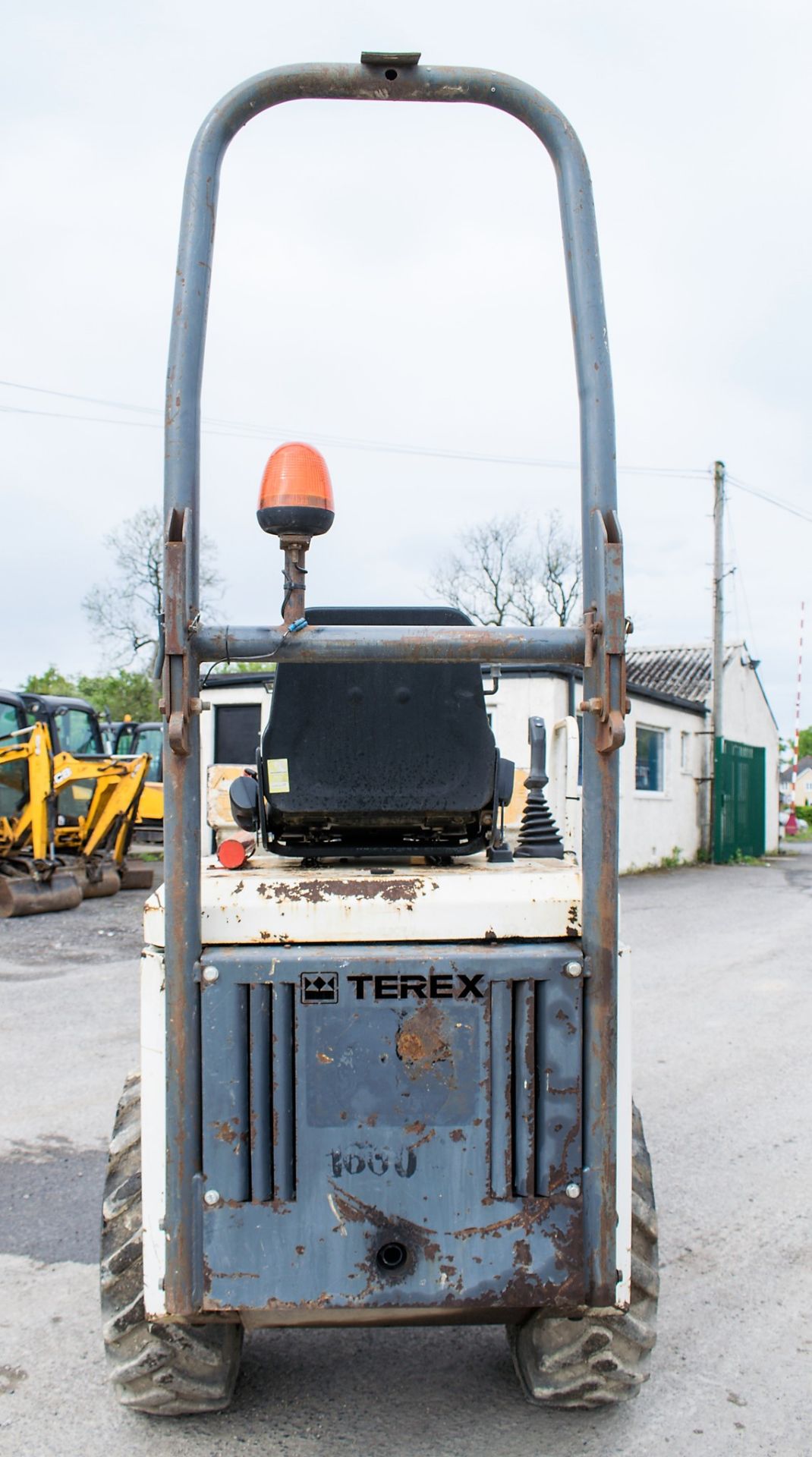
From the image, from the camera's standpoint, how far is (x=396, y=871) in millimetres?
2947

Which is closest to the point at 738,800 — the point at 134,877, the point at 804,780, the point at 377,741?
the point at 134,877

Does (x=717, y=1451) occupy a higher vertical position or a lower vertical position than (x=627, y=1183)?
lower

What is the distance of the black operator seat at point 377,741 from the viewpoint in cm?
312

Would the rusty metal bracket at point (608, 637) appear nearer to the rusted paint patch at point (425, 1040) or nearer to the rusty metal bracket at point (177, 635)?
the rusted paint patch at point (425, 1040)

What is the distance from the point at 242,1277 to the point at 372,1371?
3.38ft

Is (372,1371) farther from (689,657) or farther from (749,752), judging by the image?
(689,657)

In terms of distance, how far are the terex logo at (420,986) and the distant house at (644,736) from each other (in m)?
1.10

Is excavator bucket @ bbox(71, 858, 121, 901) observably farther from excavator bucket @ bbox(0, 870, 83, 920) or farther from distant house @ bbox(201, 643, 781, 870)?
distant house @ bbox(201, 643, 781, 870)

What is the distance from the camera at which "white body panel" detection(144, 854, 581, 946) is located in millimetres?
2643

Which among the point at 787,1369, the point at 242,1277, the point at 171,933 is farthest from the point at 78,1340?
the point at 787,1369

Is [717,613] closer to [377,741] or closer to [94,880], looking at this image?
[94,880]

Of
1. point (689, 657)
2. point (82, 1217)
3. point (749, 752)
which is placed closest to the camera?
point (82, 1217)

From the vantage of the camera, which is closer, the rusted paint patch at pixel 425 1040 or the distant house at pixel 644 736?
the rusted paint patch at pixel 425 1040

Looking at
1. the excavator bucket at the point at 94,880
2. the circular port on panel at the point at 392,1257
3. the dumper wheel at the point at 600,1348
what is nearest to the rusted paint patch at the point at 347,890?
the circular port on panel at the point at 392,1257
